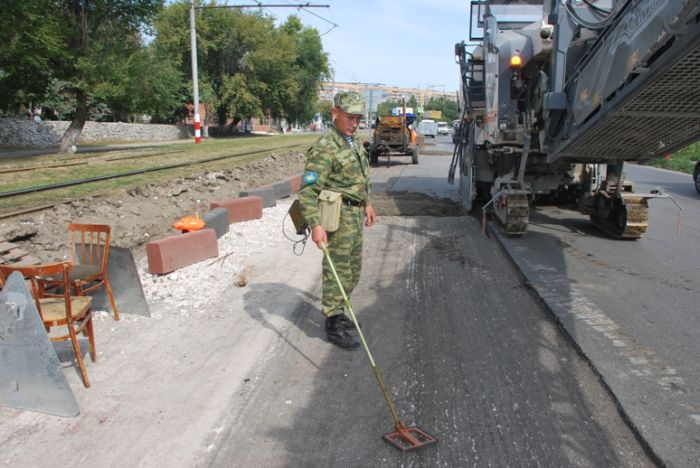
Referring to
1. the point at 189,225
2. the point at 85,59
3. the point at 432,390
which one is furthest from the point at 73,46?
the point at 432,390

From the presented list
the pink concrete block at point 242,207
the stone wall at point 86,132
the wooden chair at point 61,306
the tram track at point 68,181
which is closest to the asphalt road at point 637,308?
the wooden chair at point 61,306

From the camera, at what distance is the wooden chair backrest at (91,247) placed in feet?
15.3

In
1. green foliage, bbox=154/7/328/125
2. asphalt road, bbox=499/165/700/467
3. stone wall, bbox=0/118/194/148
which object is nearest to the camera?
asphalt road, bbox=499/165/700/467

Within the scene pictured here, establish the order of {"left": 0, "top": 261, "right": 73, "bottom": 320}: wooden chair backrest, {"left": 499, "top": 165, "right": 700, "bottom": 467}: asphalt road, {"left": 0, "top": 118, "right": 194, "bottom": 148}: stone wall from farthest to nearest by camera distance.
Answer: {"left": 0, "top": 118, "right": 194, "bottom": 148}: stone wall < {"left": 0, "top": 261, "right": 73, "bottom": 320}: wooden chair backrest < {"left": 499, "top": 165, "right": 700, "bottom": 467}: asphalt road

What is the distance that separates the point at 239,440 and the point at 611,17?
474 cm

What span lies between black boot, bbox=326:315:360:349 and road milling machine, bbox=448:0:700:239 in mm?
3145

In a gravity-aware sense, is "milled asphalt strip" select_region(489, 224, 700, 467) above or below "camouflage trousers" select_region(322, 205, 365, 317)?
below

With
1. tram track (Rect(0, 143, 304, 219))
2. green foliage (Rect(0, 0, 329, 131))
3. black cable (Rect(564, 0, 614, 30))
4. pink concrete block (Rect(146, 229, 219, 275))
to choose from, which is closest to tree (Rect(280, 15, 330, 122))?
green foliage (Rect(0, 0, 329, 131))

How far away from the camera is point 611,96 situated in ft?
16.6

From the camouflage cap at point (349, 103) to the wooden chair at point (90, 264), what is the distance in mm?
2229

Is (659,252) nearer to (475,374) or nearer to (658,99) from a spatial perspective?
(658,99)

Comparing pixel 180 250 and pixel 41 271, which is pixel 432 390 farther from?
pixel 180 250

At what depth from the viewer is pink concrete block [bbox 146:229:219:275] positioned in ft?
19.2

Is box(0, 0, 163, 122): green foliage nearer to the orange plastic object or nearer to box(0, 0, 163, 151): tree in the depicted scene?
box(0, 0, 163, 151): tree
